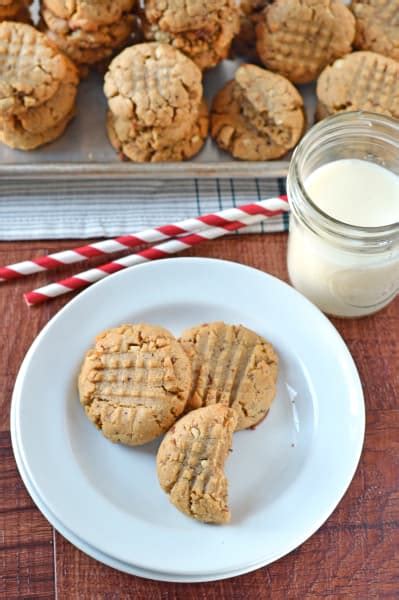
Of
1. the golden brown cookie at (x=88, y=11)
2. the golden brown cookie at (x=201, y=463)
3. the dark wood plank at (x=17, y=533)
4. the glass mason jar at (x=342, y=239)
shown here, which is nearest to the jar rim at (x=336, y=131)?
the glass mason jar at (x=342, y=239)

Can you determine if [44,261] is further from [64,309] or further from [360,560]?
[360,560]

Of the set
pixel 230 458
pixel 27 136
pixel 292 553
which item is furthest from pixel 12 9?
pixel 292 553

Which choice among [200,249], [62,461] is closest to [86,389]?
[62,461]

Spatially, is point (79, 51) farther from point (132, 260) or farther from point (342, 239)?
point (342, 239)

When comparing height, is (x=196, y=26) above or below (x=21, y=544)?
above

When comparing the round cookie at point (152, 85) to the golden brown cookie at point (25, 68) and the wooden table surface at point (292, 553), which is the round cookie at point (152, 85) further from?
the wooden table surface at point (292, 553)

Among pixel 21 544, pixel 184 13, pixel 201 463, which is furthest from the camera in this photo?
pixel 184 13
